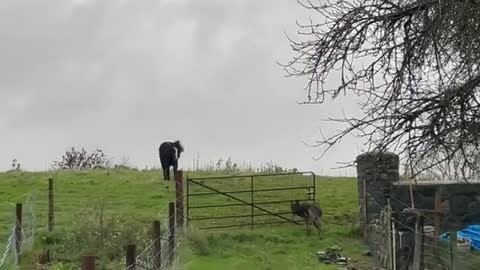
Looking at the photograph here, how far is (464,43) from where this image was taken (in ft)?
23.3

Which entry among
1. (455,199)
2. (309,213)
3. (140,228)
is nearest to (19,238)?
(140,228)

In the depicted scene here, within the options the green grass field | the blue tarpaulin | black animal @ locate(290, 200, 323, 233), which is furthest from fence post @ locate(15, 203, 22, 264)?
the blue tarpaulin

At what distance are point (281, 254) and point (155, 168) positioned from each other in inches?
556

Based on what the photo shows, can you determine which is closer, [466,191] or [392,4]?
[392,4]

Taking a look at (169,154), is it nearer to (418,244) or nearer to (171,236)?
(171,236)

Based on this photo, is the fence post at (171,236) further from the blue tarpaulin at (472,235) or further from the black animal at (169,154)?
the black animal at (169,154)

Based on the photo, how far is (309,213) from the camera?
1808cm

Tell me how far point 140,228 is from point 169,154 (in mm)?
8805

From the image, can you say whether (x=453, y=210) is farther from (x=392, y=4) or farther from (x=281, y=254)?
(x=392, y=4)

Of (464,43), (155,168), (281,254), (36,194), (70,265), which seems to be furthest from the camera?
(155,168)

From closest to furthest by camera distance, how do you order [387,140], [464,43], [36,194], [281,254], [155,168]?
[464,43] < [387,140] < [281,254] < [36,194] < [155,168]

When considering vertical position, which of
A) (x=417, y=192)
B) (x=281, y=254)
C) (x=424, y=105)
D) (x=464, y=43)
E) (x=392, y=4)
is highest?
(x=392, y=4)

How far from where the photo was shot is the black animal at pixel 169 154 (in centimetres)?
2412

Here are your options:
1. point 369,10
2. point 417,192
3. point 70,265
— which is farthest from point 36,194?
point 369,10
